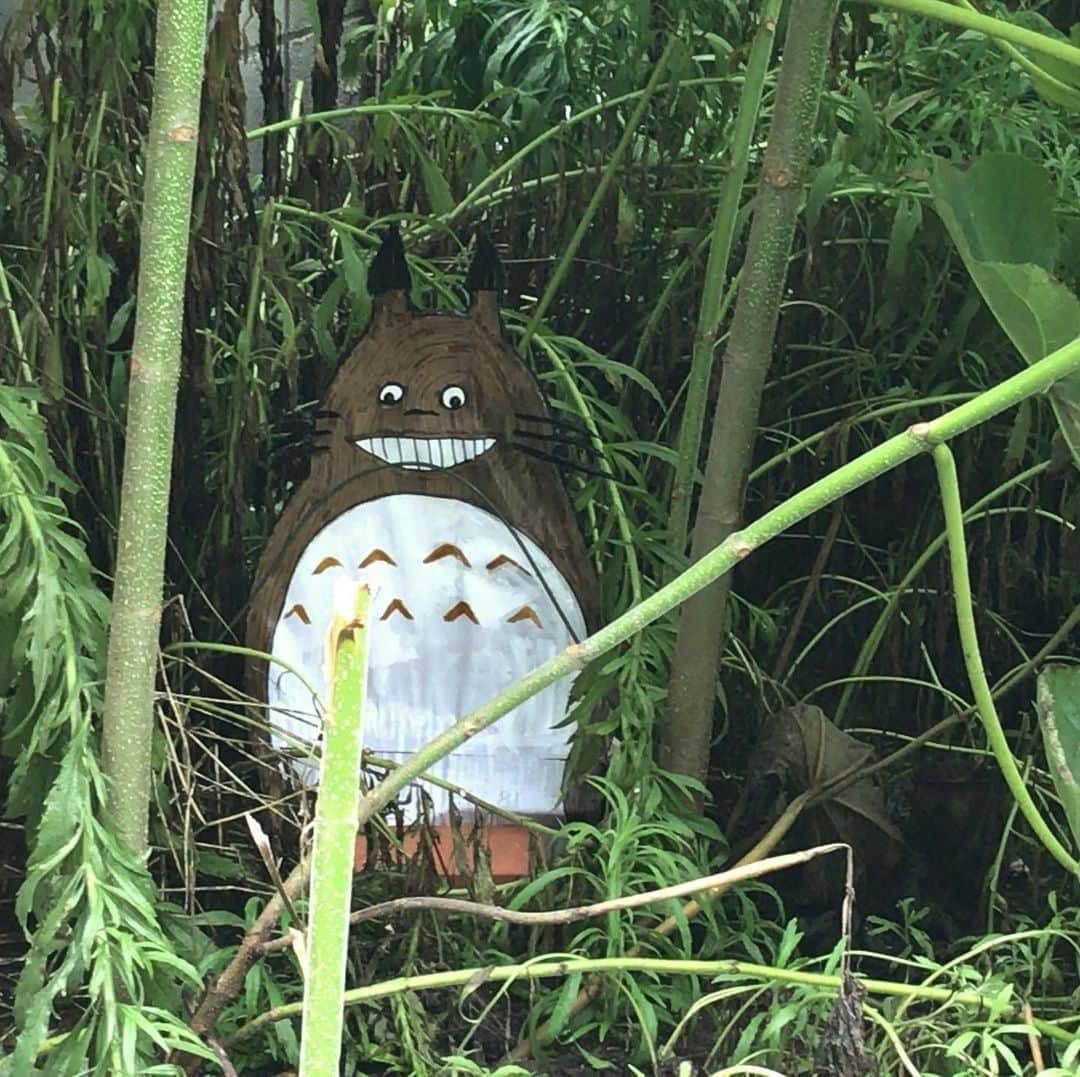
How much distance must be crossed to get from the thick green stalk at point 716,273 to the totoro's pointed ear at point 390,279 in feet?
0.65

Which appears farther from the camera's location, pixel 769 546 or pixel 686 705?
pixel 769 546

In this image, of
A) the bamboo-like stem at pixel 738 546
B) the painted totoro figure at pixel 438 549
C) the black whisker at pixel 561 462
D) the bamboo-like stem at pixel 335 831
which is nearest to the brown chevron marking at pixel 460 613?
the painted totoro figure at pixel 438 549

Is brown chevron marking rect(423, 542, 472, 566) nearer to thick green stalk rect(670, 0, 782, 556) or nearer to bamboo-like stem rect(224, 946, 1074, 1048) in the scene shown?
thick green stalk rect(670, 0, 782, 556)

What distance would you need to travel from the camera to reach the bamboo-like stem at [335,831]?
28 cm

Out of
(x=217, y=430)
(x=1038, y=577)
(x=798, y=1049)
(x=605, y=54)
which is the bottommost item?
(x=798, y=1049)

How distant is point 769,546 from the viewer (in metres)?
1.05

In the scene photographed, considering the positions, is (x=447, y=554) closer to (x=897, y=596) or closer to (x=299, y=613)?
(x=299, y=613)

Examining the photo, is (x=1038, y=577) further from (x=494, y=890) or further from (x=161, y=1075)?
(x=161, y=1075)

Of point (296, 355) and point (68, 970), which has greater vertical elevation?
point (296, 355)

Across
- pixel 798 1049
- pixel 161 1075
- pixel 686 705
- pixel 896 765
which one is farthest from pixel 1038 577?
pixel 161 1075

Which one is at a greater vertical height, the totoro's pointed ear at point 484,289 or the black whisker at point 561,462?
the totoro's pointed ear at point 484,289

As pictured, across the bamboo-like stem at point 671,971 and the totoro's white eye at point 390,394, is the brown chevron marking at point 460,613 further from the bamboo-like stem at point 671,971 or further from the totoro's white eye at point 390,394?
the bamboo-like stem at point 671,971

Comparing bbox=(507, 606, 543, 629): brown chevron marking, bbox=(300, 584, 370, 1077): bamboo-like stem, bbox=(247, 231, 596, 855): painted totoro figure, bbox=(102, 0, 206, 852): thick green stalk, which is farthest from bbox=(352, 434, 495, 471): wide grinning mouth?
Answer: bbox=(300, 584, 370, 1077): bamboo-like stem

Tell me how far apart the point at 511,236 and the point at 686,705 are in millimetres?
398
